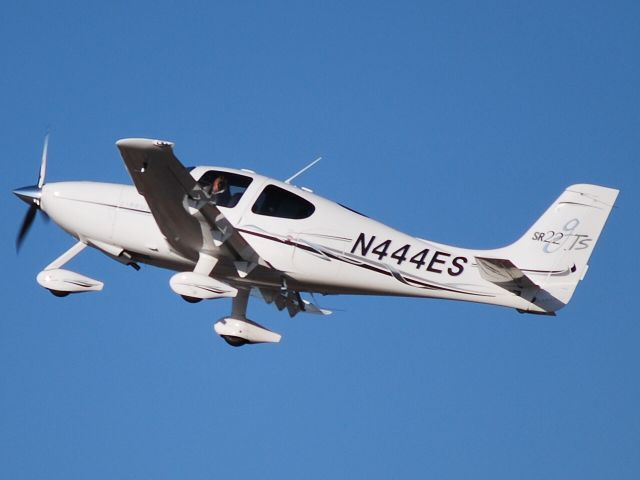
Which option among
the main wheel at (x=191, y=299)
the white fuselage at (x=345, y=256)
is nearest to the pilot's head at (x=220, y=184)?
the white fuselage at (x=345, y=256)

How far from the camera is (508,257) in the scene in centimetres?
1856

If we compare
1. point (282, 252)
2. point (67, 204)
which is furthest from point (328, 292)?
point (67, 204)

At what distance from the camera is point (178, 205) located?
60.1ft

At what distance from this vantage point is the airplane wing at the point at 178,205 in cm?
1753

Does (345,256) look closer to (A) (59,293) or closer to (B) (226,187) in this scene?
(B) (226,187)

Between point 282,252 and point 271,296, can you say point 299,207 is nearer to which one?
point 282,252

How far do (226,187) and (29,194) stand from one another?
341cm

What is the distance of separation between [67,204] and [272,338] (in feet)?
11.7

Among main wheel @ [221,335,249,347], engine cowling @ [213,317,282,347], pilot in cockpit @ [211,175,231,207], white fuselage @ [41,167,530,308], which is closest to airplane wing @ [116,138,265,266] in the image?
white fuselage @ [41,167,530,308]

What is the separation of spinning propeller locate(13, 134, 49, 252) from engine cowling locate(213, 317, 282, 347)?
132 inches

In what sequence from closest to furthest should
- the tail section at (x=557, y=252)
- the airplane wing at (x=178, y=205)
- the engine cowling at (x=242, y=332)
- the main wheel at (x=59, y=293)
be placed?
the airplane wing at (x=178, y=205) < the tail section at (x=557, y=252) < the engine cowling at (x=242, y=332) < the main wheel at (x=59, y=293)

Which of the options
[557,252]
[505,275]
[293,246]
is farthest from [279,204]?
[557,252]

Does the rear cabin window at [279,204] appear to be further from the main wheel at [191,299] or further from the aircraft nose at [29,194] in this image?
the aircraft nose at [29,194]

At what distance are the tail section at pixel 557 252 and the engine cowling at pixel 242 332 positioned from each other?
3236mm
